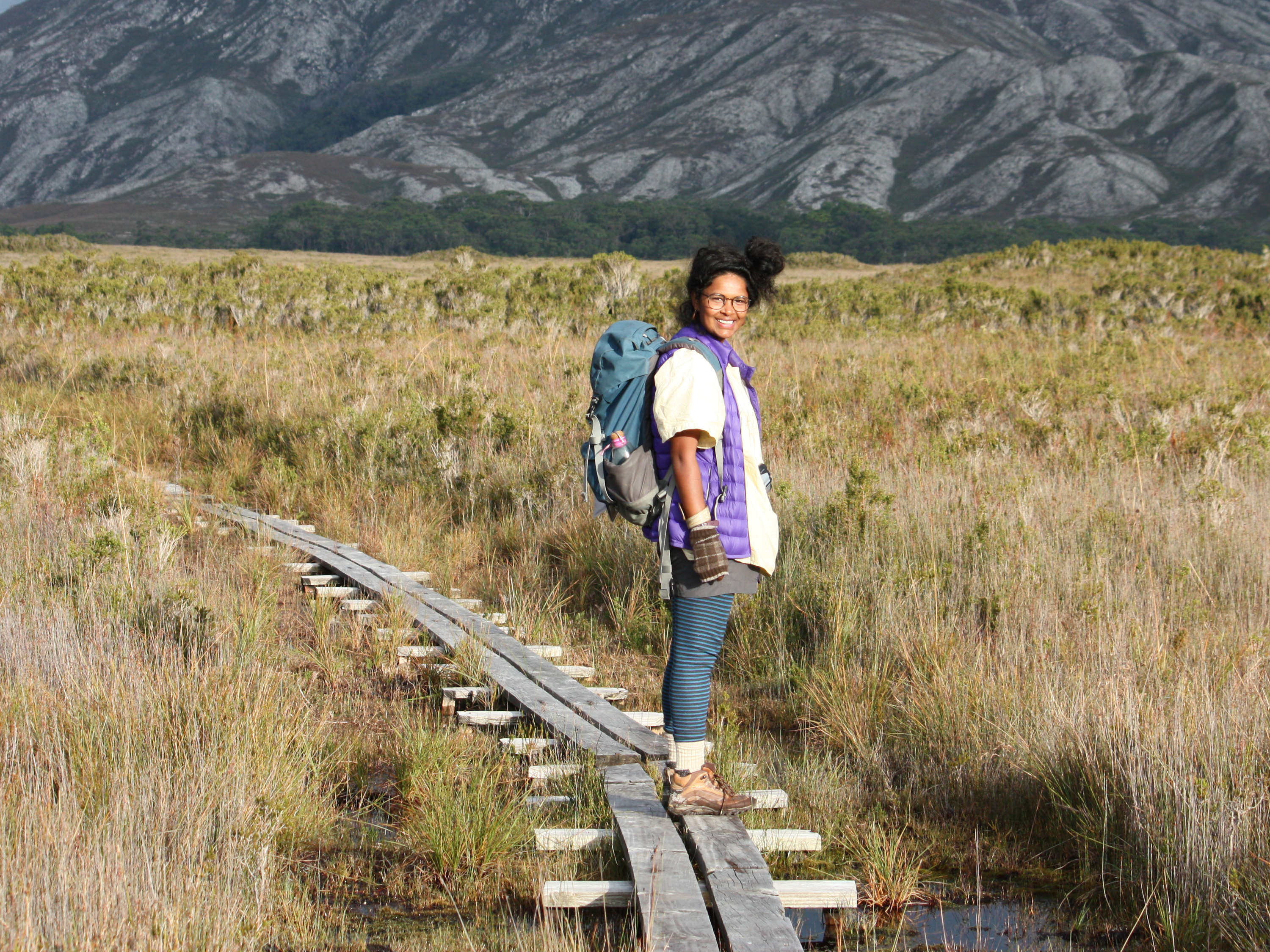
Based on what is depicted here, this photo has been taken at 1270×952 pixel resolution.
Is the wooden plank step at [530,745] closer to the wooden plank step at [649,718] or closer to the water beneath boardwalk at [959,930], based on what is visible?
the wooden plank step at [649,718]

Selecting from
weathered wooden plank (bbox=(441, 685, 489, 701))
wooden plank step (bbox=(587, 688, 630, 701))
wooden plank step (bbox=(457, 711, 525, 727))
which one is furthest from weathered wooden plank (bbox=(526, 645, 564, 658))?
wooden plank step (bbox=(457, 711, 525, 727))

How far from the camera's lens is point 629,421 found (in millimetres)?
3438

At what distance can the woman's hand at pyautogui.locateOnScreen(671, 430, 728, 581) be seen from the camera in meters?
3.29

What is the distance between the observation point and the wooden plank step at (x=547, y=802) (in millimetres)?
3732

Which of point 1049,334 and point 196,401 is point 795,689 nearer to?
point 196,401

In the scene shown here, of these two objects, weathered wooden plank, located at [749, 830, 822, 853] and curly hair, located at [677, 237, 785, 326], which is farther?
curly hair, located at [677, 237, 785, 326]

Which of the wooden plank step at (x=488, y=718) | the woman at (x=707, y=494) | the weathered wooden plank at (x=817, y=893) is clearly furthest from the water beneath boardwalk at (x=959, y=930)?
the wooden plank step at (x=488, y=718)

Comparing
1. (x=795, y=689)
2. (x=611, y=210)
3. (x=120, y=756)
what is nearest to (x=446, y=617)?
(x=795, y=689)

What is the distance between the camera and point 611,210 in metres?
173

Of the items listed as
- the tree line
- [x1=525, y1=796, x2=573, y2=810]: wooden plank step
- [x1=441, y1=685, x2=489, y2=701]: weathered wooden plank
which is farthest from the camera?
the tree line

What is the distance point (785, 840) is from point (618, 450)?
4.48ft

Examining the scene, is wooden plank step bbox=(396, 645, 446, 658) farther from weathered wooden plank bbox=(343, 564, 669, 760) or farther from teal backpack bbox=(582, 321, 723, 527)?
teal backpack bbox=(582, 321, 723, 527)

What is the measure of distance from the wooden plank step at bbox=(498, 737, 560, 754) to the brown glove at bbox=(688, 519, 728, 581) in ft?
4.23

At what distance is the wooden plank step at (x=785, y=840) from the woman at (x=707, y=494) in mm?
127
